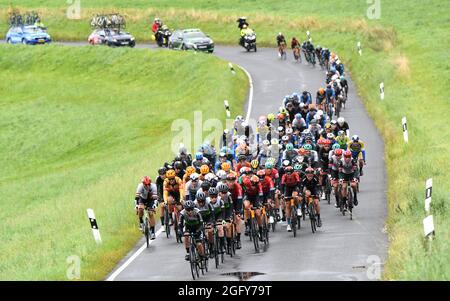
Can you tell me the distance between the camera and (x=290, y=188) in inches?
986

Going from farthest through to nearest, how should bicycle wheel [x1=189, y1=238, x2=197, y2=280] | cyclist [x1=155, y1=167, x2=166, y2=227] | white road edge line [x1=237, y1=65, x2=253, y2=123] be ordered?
1. white road edge line [x1=237, y1=65, x2=253, y2=123]
2. cyclist [x1=155, y1=167, x2=166, y2=227]
3. bicycle wheel [x1=189, y1=238, x2=197, y2=280]

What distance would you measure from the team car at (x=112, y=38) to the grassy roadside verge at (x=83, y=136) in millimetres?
1846

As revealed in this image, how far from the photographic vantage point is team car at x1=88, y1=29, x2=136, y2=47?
69.7 meters

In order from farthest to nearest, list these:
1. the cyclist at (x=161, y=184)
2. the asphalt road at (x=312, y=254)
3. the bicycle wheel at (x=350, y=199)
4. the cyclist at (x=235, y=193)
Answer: the bicycle wheel at (x=350, y=199) < the cyclist at (x=161, y=184) < the cyclist at (x=235, y=193) < the asphalt road at (x=312, y=254)

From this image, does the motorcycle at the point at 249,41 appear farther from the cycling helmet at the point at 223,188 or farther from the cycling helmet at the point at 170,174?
the cycling helmet at the point at 223,188

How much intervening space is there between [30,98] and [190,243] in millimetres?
41648

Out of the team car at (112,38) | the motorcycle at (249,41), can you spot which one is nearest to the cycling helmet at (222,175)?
the motorcycle at (249,41)

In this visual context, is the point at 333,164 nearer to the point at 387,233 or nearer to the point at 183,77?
the point at 387,233

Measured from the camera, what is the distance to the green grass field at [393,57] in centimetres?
2298

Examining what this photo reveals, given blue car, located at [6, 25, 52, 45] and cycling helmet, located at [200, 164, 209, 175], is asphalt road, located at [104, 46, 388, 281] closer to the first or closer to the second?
cycling helmet, located at [200, 164, 209, 175]

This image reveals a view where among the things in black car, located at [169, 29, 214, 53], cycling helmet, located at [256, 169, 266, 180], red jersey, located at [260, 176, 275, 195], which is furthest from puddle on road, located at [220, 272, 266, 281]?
black car, located at [169, 29, 214, 53]

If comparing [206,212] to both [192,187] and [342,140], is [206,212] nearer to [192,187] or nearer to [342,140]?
[192,187]

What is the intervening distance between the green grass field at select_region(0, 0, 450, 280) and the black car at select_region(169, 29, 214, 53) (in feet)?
15.5

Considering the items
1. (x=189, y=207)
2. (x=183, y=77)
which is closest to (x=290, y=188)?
(x=189, y=207)
